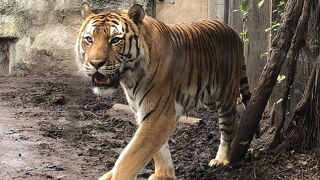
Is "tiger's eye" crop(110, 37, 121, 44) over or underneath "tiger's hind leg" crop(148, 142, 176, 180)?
over

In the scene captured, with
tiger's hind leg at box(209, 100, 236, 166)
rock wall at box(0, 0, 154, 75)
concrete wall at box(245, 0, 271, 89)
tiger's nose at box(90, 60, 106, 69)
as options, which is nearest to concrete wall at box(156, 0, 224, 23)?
rock wall at box(0, 0, 154, 75)

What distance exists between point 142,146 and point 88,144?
202 centimetres

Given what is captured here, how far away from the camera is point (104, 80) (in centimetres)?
354

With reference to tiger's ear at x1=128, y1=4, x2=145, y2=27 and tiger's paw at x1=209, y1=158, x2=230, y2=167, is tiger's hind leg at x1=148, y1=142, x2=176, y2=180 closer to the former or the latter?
tiger's paw at x1=209, y1=158, x2=230, y2=167

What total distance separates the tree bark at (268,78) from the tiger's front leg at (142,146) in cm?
59

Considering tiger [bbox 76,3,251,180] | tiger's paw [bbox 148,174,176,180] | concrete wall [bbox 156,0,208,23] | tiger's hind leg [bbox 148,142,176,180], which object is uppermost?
tiger [bbox 76,3,251,180]

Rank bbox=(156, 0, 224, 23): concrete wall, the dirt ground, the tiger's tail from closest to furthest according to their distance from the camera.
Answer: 1. the dirt ground
2. the tiger's tail
3. bbox=(156, 0, 224, 23): concrete wall

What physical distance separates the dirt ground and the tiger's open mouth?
2.98 ft

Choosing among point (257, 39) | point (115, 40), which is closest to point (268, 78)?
point (115, 40)

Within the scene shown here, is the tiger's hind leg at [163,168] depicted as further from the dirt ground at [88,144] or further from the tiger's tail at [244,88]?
the tiger's tail at [244,88]

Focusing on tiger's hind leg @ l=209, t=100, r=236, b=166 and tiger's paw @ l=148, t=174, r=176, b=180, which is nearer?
tiger's paw @ l=148, t=174, r=176, b=180

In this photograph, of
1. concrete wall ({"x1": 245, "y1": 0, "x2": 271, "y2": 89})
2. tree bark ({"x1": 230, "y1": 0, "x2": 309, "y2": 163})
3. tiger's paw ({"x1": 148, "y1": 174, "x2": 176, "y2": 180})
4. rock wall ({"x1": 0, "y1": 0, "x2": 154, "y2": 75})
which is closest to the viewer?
tree bark ({"x1": 230, "y1": 0, "x2": 309, "y2": 163})

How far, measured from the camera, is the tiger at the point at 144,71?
3510 mm

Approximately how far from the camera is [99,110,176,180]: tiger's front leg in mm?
3479
